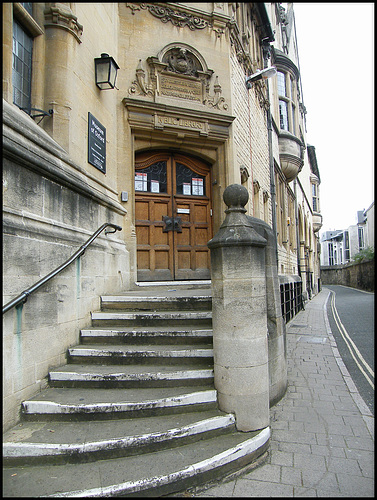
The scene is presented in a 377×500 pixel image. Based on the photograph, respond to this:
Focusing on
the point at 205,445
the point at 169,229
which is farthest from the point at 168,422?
the point at 169,229

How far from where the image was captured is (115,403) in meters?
3.16

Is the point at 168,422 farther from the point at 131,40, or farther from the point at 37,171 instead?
the point at 131,40

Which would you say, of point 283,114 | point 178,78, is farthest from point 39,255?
point 283,114

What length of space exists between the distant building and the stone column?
25.1 m

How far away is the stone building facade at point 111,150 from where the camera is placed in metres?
3.60

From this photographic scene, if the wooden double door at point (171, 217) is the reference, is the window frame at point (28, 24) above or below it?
above

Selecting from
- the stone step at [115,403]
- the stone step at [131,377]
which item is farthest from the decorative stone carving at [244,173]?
the stone step at [115,403]

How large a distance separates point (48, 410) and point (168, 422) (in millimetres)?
1121

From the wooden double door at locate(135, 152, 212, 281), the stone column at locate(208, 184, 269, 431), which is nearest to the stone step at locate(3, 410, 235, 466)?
the stone column at locate(208, 184, 269, 431)

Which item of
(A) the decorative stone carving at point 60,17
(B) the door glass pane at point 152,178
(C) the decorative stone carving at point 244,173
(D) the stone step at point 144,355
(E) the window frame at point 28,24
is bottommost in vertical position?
(D) the stone step at point 144,355

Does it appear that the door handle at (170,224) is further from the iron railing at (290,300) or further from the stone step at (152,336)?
the iron railing at (290,300)

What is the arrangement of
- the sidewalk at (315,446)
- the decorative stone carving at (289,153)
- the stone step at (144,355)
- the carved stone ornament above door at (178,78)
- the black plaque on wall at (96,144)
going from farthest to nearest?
1. the decorative stone carving at (289,153)
2. the carved stone ornament above door at (178,78)
3. the black plaque on wall at (96,144)
4. the stone step at (144,355)
5. the sidewalk at (315,446)

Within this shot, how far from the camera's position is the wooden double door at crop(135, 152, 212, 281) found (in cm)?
756

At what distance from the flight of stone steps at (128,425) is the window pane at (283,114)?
55.8ft
